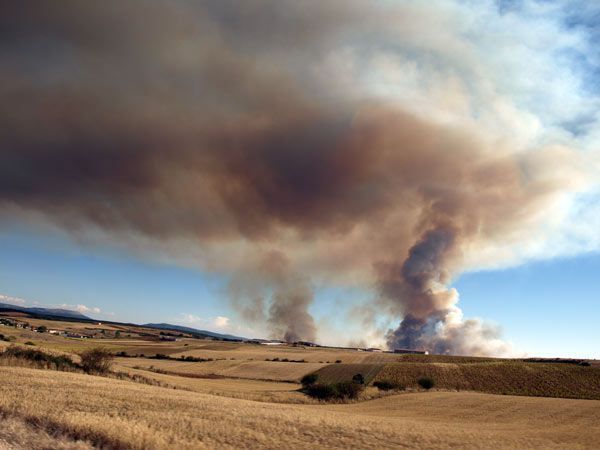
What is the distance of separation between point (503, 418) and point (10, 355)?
71443mm

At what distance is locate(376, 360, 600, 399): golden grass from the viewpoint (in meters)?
78.7

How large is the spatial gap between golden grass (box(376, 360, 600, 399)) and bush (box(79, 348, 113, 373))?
55903mm

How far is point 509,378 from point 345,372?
3668 centimetres

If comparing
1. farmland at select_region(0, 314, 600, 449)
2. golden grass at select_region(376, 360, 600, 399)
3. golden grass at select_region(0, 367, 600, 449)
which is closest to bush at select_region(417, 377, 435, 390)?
golden grass at select_region(376, 360, 600, 399)

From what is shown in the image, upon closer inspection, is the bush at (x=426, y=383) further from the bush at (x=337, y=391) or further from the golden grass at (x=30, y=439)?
the golden grass at (x=30, y=439)

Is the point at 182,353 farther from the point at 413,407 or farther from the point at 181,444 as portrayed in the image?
the point at 181,444

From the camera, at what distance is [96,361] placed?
224 ft

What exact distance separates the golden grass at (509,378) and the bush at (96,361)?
55903 mm

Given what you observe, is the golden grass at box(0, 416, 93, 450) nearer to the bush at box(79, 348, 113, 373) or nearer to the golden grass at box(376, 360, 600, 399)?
the bush at box(79, 348, 113, 373)

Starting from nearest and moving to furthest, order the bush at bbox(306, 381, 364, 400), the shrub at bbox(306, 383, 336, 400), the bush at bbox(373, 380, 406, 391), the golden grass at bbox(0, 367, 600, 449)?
the golden grass at bbox(0, 367, 600, 449) < the shrub at bbox(306, 383, 336, 400) < the bush at bbox(306, 381, 364, 400) < the bush at bbox(373, 380, 406, 391)

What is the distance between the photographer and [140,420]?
87.6 feet

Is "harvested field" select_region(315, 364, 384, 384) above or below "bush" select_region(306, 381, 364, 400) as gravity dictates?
below

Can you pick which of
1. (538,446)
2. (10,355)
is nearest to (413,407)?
(538,446)

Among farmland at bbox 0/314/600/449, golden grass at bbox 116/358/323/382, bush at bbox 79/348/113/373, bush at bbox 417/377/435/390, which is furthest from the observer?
golden grass at bbox 116/358/323/382
